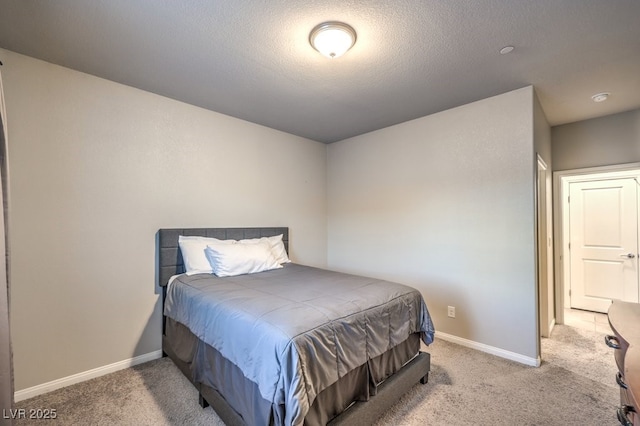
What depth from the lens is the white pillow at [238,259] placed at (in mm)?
2605

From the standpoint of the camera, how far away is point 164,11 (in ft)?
5.51

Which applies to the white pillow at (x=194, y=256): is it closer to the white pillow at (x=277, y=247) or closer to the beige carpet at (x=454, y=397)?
the white pillow at (x=277, y=247)

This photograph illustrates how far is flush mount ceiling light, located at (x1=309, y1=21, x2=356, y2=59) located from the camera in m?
1.79

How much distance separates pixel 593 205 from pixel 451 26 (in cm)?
382

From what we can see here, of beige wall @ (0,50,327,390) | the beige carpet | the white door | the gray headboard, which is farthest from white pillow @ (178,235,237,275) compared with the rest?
the white door

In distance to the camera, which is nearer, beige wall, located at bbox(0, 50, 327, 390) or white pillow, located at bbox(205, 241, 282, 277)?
beige wall, located at bbox(0, 50, 327, 390)

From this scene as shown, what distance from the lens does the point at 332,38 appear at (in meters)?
1.83

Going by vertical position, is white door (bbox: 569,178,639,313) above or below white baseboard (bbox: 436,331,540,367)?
above

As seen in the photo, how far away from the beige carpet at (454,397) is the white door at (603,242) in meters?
1.63

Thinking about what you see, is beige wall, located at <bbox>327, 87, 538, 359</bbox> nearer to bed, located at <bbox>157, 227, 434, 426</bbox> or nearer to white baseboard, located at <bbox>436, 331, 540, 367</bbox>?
white baseboard, located at <bbox>436, 331, 540, 367</bbox>

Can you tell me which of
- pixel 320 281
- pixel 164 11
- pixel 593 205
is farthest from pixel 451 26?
pixel 593 205

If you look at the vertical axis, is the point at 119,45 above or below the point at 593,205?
above

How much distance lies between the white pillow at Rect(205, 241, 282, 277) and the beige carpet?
957 mm

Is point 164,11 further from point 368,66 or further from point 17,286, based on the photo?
point 17,286
